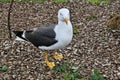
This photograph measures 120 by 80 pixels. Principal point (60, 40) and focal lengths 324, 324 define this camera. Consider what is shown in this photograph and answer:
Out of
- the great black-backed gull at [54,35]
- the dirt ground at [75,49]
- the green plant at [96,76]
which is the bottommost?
the green plant at [96,76]

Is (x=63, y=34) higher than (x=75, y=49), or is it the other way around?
(x=63, y=34)

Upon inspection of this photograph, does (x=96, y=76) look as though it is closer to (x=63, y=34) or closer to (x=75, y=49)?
(x=63, y=34)

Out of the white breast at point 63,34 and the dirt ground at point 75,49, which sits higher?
the white breast at point 63,34

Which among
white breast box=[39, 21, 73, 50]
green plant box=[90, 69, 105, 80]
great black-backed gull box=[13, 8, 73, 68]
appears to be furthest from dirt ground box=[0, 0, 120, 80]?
white breast box=[39, 21, 73, 50]

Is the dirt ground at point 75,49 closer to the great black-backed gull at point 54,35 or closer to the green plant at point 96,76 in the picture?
the green plant at point 96,76

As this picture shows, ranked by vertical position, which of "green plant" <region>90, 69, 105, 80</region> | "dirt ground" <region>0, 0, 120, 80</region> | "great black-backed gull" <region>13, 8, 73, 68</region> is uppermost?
"great black-backed gull" <region>13, 8, 73, 68</region>

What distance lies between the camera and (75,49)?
8820mm

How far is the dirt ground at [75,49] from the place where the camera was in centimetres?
776

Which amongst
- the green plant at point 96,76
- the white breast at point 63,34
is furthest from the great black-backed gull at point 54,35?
the green plant at point 96,76

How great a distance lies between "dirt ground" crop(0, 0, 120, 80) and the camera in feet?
25.5

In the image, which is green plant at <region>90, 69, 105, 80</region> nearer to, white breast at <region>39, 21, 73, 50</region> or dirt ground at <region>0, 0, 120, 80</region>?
dirt ground at <region>0, 0, 120, 80</region>

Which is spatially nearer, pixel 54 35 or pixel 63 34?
pixel 63 34

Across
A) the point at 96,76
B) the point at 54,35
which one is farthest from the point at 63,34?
the point at 96,76

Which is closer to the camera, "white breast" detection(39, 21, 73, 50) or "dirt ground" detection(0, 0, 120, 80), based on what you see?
"white breast" detection(39, 21, 73, 50)
